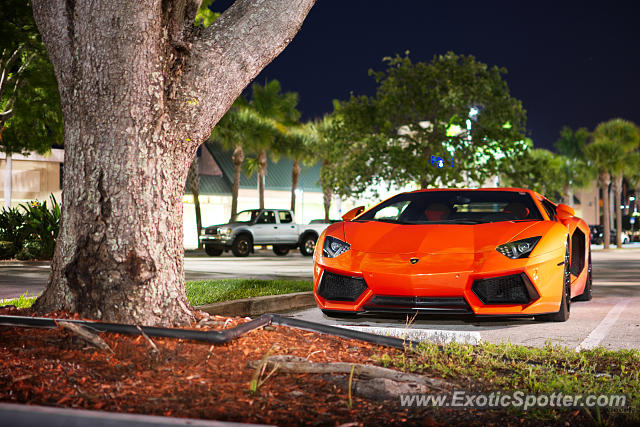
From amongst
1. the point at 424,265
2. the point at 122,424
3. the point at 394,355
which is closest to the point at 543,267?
the point at 424,265

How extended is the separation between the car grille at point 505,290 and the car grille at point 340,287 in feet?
3.38

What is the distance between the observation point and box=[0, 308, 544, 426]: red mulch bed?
3.28m

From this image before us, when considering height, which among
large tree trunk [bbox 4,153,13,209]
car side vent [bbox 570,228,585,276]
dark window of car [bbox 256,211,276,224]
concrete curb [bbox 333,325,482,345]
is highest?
large tree trunk [bbox 4,153,13,209]

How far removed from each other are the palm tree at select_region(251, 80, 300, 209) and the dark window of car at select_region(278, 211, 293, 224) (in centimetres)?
822

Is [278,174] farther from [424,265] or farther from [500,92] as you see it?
[424,265]

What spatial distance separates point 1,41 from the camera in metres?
16.4

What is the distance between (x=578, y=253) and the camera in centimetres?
822

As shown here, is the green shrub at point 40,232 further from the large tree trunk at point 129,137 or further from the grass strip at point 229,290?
the large tree trunk at point 129,137

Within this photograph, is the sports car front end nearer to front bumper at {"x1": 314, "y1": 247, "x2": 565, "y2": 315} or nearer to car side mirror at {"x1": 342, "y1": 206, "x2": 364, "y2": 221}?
front bumper at {"x1": 314, "y1": 247, "x2": 565, "y2": 315}

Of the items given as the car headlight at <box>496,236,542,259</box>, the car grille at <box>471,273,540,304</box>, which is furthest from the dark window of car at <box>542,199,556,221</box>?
the car grille at <box>471,273,540,304</box>

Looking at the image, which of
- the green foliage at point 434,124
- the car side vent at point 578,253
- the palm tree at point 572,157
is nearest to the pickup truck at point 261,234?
the green foliage at point 434,124

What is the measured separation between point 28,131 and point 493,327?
21.2m

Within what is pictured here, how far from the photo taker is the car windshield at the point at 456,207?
7484mm

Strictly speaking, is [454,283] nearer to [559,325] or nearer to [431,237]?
[431,237]
